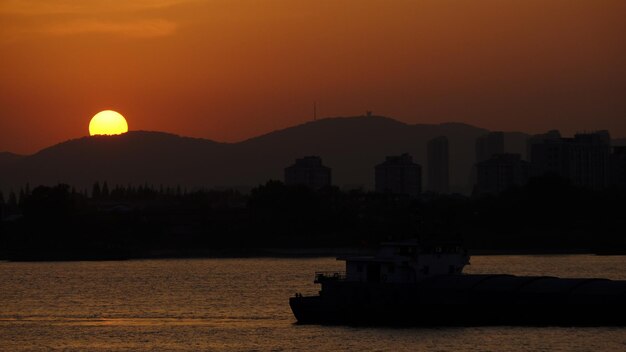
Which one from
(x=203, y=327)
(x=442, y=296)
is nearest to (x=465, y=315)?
(x=442, y=296)

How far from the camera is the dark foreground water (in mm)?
88000

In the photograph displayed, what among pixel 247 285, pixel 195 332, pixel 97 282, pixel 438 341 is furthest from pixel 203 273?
pixel 438 341

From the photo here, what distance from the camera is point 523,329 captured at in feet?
306

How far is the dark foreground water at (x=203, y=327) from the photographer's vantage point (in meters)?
88.0

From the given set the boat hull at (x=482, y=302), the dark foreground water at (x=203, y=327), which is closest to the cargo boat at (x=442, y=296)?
the boat hull at (x=482, y=302)

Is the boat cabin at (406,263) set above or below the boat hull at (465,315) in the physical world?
above

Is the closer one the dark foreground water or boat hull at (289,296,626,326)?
the dark foreground water

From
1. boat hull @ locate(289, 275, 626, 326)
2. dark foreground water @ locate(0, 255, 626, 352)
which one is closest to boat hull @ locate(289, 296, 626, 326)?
boat hull @ locate(289, 275, 626, 326)

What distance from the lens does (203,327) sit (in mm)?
101312

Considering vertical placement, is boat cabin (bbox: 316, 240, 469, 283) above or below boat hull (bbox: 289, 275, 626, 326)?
above

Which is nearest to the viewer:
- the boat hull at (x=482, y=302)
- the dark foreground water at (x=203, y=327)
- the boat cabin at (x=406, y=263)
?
the dark foreground water at (x=203, y=327)

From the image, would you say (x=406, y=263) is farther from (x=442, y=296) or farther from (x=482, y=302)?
(x=482, y=302)

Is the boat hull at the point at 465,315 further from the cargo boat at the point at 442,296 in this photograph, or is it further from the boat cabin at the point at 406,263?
the boat cabin at the point at 406,263

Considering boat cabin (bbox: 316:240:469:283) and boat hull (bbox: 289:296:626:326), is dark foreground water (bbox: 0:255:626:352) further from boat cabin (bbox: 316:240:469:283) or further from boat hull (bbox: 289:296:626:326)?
boat cabin (bbox: 316:240:469:283)
